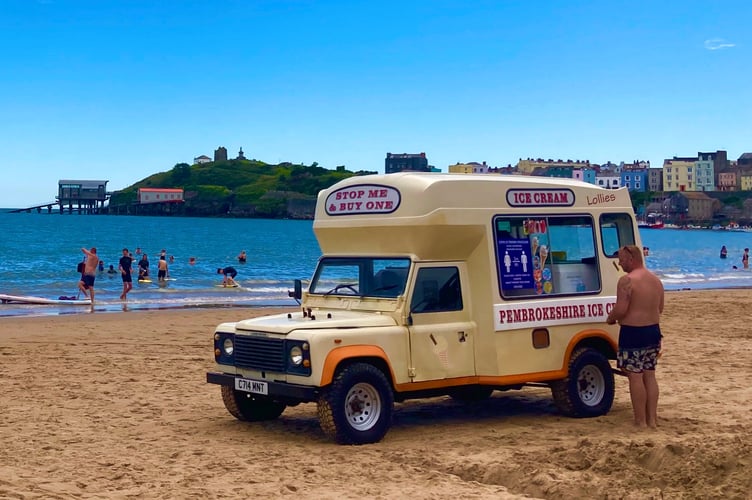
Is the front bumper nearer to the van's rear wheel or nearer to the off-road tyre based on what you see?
the off-road tyre

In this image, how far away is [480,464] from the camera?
840cm

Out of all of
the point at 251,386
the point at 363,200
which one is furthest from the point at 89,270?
the point at 251,386

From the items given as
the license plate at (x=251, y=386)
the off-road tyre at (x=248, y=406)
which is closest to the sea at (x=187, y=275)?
the off-road tyre at (x=248, y=406)

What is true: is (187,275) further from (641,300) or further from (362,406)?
(641,300)

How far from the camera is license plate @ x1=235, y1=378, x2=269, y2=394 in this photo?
9.27 m

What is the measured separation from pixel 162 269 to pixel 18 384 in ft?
89.8

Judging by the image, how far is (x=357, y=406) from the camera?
9.27 meters

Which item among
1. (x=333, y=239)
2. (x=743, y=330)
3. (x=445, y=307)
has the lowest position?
(x=743, y=330)

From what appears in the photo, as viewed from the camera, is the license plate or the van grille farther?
the license plate

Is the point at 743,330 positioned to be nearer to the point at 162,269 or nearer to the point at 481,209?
the point at 481,209

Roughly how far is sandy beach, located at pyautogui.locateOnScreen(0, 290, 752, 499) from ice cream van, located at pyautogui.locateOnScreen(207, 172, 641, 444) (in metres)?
0.48

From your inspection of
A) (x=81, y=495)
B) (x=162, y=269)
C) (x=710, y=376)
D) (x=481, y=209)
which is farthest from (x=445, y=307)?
(x=162, y=269)

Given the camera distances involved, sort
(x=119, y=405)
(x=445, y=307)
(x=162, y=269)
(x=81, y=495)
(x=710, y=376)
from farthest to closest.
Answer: (x=162, y=269)
(x=710, y=376)
(x=119, y=405)
(x=445, y=307)
(x=81, y=495)

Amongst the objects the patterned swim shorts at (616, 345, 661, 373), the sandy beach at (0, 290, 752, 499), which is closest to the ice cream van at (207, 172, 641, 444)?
the sandy beach at (0, 290, 752, 499)
